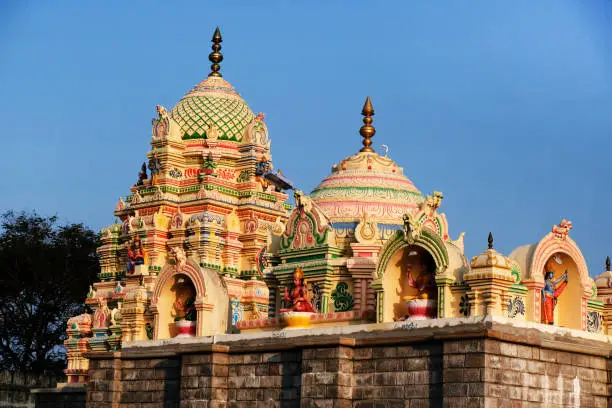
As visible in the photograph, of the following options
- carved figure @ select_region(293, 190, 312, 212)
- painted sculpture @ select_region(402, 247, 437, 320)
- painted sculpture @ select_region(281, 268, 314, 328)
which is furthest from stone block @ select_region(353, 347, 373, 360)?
carved figure @ select_region(293, 190, 312, 212)

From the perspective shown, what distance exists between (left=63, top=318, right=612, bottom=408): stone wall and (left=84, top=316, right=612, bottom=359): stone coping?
21 mm

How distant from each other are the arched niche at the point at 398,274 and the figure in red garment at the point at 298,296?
1916mm

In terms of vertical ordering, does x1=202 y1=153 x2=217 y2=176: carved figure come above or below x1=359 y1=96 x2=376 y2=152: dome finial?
above

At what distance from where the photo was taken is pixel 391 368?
2142cm

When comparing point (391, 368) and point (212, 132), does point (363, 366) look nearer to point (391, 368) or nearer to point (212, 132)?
point (391, 368)

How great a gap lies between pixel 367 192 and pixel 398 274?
13.7 feet

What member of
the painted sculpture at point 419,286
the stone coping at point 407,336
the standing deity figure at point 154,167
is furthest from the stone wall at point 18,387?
the painted sculpture at point 419,286

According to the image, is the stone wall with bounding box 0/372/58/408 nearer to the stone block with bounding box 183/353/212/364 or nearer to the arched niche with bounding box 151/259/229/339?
the arched niche with bounding box 151/259/229/339

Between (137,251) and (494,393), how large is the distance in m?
21.5

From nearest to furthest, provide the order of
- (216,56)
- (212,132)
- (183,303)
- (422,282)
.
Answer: (422,282), (183,303), (212,132), (216,56)

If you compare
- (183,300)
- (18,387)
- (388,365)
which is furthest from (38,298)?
(388,365)

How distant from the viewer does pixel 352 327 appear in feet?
74.0

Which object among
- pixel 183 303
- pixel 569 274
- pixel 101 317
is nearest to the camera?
pixel 569 274

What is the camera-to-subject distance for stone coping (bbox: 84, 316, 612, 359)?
2042cm
